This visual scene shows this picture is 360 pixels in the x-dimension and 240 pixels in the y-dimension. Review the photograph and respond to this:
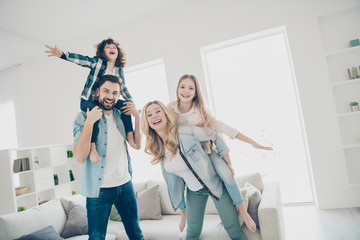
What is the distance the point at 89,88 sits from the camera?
6.11 ft

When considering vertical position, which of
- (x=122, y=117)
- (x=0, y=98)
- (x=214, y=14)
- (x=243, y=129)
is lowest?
(x=243, y=129)

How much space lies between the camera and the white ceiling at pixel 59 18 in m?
3.45

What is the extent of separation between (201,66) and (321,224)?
2626 mm

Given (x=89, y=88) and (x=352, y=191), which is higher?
(x=89, y=88)

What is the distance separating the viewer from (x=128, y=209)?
162cm

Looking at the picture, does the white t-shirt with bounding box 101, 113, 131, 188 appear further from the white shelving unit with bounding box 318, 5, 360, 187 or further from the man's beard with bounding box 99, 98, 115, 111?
the white shelving unit with bounding box 318, 5, 360, 187

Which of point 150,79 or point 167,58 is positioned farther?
point 150,79

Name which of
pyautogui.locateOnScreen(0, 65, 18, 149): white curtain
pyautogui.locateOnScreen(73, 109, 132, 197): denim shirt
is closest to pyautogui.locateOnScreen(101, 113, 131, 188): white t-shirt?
pyautogui.locateOnScreen(73, 109, 132, 197): denim shirt

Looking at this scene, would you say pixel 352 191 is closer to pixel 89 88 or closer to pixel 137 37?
pixel 89 88

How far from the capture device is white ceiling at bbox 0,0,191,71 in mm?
3453

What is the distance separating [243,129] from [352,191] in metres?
1.61

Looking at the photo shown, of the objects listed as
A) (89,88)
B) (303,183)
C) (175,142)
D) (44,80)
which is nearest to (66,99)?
(44,80)

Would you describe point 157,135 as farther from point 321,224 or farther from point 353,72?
point 353,72

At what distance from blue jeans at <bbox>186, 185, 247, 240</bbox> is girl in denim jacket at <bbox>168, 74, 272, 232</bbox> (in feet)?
0.21
